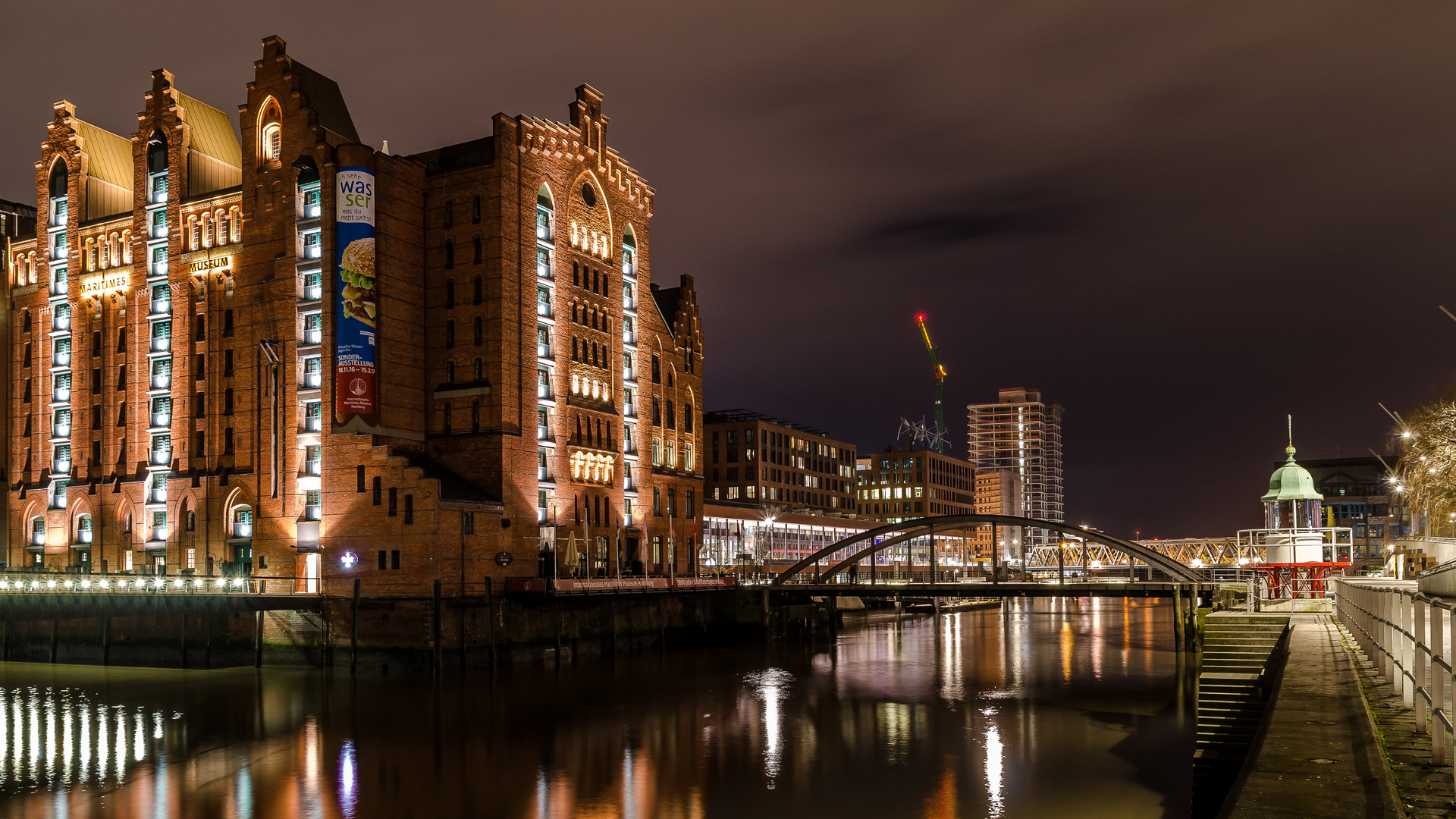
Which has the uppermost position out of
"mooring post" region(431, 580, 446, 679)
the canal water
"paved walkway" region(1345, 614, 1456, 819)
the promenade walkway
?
"paved walkway" region(1345, 614, 1456, 819)

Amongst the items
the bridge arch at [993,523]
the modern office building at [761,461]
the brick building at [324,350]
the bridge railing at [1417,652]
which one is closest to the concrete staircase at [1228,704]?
the bridge railing at [1417,652]

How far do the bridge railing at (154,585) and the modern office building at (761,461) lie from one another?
82172 millimetres

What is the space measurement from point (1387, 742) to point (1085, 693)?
42444 millimetres

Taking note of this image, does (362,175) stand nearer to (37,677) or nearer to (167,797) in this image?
(37,677)

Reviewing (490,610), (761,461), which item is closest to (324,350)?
(490,610)

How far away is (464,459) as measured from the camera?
226 ft

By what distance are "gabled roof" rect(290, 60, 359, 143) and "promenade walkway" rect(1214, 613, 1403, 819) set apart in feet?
220

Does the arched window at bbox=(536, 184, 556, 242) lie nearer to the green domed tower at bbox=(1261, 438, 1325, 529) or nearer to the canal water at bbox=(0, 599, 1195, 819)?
the canal water at bbox=(0, 599, 1195, 819)

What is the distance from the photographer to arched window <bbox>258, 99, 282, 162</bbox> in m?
70.8

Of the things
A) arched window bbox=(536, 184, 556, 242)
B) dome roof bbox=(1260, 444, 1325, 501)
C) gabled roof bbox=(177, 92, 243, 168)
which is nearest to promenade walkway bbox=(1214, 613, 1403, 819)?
dome roof bbox=(1260, 444, 1325, 501)

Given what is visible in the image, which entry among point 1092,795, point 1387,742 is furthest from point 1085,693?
point 1387,742

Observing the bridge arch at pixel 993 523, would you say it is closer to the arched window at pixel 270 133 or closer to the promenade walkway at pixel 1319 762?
the arched window at pixel 270 133

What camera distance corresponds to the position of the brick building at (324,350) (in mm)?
66500

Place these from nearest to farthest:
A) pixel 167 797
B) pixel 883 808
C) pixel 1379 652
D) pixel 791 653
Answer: pixel 1379 652
pixel 883 808
pixel 167 797
pixel 791 653
